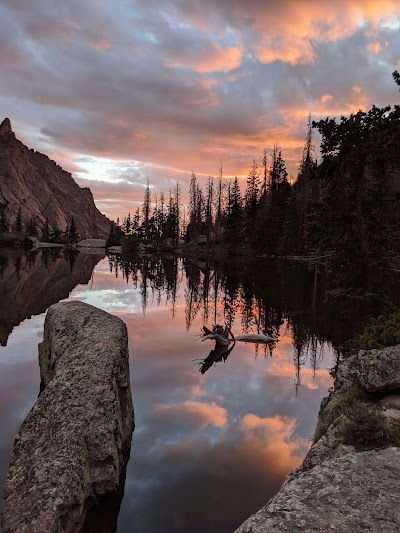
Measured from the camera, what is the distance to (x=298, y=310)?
2728 cm

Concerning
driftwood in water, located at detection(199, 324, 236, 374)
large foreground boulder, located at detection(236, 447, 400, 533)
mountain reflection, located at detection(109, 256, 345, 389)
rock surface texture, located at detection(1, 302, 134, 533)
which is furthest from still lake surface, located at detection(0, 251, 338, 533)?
large foreground boulder, located at detection(236, 447, 400, 533)

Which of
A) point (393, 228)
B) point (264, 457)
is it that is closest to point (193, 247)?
point (393, 228)

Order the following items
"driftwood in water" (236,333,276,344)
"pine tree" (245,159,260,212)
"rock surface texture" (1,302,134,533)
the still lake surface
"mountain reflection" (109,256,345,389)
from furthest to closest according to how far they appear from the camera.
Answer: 1. "pine tree" (245,159,260,212)
2. "driftwood in water" (236,333,276,344)
3. "mountain reflection" (109,256,345,389)
4. the still lake surface
5. "rock surface texture" (1,302,134,533)

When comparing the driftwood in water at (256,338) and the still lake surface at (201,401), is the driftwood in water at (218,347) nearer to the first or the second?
the still lake surface at (201,401)

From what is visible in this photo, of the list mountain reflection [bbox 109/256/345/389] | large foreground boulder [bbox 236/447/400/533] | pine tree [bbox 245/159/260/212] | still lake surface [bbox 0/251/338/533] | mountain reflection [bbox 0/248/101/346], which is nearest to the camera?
large foreground boulder [bbox 236/447/400/533]

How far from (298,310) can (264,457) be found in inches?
752

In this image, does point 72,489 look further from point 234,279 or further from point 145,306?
point 234,279

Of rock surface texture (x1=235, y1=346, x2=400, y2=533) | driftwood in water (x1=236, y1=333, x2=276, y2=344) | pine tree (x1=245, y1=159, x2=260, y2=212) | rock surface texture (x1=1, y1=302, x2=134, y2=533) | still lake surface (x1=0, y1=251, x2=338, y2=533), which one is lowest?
still lake surface (x1=0, y1=251, x2=338, y2=533)

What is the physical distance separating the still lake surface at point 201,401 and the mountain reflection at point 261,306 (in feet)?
0.46

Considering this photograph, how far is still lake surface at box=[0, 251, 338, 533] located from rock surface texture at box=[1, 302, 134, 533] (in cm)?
91

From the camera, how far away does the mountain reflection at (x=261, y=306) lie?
60.2 ft

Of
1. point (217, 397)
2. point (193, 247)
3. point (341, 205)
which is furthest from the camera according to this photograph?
point (193, 247)

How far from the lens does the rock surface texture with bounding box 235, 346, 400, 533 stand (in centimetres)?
376

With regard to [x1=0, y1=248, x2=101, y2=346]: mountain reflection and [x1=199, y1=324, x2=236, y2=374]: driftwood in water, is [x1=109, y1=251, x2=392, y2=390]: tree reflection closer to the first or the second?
[x1=199, y1=324, x2=236, y2=374]: driftwood in water
